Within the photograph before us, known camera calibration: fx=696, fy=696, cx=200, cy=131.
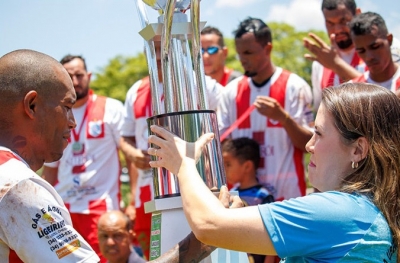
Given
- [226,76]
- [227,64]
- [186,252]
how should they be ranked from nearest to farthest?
[186,252]
[226,76]
[227,64]

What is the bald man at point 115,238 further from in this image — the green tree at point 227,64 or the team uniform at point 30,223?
the green tree at point 227,64

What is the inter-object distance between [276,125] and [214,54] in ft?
5.12

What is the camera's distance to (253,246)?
2207 mm

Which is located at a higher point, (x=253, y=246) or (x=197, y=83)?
(x=197, y=83)

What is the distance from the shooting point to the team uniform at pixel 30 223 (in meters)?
2.20

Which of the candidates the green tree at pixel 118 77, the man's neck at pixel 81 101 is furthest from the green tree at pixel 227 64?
the man's neck at pixel 81 101

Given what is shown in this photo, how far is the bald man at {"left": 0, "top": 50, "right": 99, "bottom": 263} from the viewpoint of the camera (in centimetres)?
220

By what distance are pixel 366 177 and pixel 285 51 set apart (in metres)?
40.9

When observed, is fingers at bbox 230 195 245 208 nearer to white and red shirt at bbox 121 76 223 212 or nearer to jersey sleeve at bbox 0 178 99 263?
jersey sleeve at bbox 0 178 99 263

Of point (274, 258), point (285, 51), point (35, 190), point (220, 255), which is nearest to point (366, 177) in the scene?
point (220, 255)

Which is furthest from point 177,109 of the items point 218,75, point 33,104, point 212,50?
point 218,75

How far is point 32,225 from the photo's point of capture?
2199 mm

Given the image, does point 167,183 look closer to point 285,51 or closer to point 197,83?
point 197,83

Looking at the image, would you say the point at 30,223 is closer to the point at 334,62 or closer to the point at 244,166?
the point at 244,166
